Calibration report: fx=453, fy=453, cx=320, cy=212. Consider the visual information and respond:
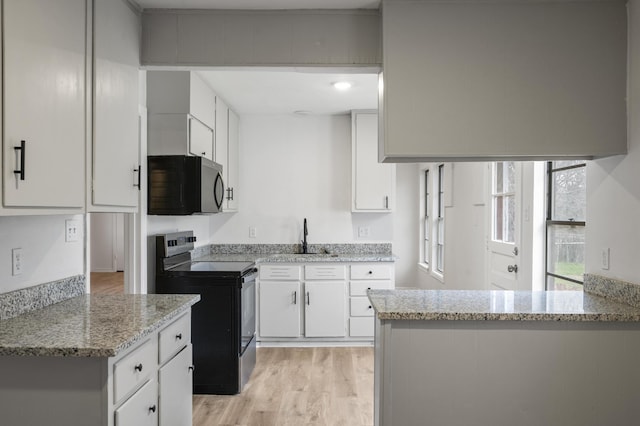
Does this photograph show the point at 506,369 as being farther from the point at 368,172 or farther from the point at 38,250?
the point at 368,172

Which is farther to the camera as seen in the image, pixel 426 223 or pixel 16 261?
pixel 426 223

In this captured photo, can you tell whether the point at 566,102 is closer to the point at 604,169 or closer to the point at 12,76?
the point at 604,169

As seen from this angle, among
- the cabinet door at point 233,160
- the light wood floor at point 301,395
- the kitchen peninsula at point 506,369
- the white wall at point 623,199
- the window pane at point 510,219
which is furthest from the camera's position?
the cabinet door at point 233,160

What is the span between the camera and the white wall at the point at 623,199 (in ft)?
6.45

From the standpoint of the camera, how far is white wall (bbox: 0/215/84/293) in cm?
179

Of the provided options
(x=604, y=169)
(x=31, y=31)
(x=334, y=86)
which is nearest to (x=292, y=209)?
(x=334, y=86)

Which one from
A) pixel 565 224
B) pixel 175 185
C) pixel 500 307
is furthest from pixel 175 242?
pixel 565 224

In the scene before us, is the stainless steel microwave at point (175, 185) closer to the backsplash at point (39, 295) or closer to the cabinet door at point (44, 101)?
the backsplash at point (39, 295)

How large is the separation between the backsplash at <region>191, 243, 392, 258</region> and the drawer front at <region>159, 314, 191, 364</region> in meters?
2.58

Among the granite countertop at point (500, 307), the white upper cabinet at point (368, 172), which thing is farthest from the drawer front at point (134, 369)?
the white upper cabinet at point (368, 172)

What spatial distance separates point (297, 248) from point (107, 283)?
2.16 meters

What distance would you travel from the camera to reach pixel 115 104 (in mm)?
2029

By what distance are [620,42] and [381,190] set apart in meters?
2.79

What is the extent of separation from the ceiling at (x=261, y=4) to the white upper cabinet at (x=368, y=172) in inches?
97.7
